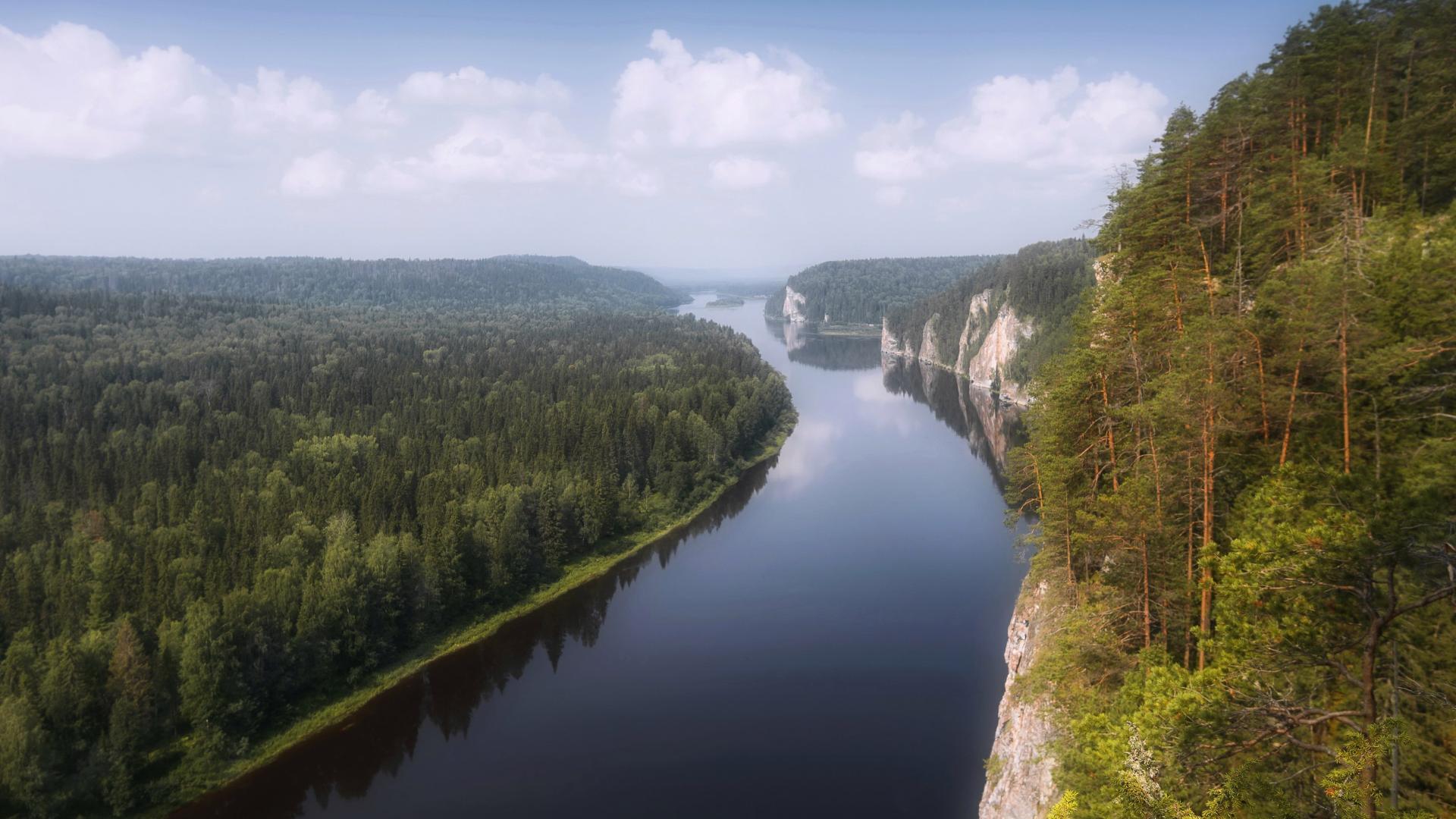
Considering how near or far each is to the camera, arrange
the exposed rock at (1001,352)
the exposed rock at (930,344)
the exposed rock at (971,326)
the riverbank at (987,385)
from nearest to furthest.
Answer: the riverbank at (987,385) < the exposed rock at (1001,352) < the exposed rock at (971,326) < the exposed rock at (930,344)

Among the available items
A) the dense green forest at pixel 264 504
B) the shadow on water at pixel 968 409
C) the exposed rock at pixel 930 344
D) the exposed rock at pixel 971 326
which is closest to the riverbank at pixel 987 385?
the exposed rock at pixel 930 344

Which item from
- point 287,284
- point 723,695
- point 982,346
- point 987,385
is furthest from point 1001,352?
point 287,284

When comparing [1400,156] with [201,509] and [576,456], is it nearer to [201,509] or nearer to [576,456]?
[576,456]

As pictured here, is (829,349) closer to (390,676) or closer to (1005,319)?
(1005,319)

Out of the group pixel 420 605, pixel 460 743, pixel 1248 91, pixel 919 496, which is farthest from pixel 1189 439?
pixel 919 496

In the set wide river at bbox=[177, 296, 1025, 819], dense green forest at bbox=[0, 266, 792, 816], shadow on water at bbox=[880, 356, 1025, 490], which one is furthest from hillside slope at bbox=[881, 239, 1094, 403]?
wide river at bbox=[177, 296, 1025, 819]

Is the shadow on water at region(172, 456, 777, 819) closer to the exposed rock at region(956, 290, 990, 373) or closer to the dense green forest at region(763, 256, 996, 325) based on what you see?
the exposed rock at region(956, 290, 990, 373)

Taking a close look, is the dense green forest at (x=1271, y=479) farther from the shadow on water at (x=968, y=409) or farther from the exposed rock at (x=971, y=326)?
the exposed rock at (x=971, y=326)
